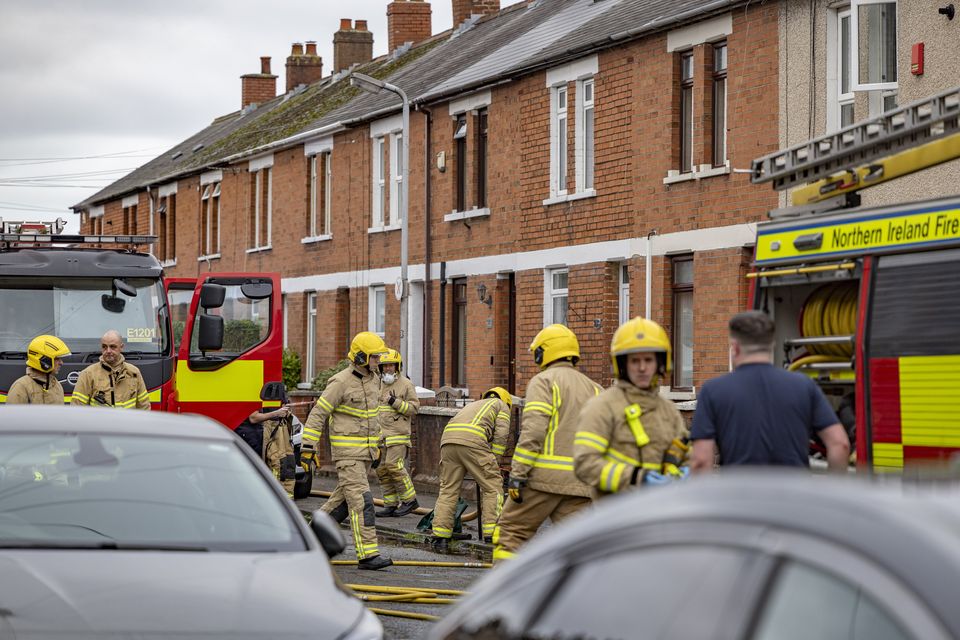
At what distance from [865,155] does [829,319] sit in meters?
1.06

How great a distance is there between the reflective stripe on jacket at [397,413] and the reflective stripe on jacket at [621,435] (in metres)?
9.15

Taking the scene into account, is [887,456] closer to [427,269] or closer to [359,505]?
[359,505]

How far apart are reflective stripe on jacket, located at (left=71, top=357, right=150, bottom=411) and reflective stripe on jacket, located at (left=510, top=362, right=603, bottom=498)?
547cm

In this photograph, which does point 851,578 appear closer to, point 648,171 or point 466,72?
point 648,171

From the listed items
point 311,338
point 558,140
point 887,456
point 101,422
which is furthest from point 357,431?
point 311,338

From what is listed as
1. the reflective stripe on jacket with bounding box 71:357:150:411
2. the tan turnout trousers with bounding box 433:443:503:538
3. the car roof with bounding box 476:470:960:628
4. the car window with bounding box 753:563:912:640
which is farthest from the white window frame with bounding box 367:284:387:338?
the car window with bounding box 753:563:912:640

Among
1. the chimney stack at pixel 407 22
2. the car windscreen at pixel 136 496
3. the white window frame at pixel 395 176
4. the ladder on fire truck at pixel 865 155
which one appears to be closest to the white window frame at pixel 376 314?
the white window frame at pixel 395 176

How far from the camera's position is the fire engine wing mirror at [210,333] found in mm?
16531

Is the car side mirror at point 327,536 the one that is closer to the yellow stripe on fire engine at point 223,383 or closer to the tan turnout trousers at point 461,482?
the tan turnout trousers at point 461,482

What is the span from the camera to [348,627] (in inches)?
224

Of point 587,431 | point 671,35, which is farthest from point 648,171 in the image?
point 587,431

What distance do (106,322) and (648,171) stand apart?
9237 mm

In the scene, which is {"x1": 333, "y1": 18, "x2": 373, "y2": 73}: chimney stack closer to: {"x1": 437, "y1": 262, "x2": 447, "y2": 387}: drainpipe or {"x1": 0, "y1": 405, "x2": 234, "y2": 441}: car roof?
{"x1": 437, "y1": 262, "x2": 447, "y2": 387}: drainpipe

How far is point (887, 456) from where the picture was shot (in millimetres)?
9016
